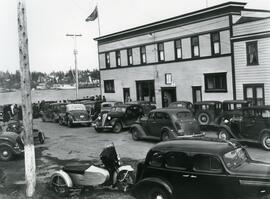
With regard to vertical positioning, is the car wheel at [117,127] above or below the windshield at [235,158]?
below

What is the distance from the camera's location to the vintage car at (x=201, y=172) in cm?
689

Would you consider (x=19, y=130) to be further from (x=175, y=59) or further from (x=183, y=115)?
(x=175, y=59)

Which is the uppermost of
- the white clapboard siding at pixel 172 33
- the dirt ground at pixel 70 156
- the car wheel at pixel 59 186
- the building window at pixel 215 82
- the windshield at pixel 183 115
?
the white clapboard siding at pixel 172 33

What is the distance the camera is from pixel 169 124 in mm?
16766

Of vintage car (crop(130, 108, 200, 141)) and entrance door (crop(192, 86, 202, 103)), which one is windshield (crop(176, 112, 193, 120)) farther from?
entrance door (crop(192, 86, 202, 103))

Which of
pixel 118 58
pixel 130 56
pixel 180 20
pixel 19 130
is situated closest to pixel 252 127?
pixel 19 130

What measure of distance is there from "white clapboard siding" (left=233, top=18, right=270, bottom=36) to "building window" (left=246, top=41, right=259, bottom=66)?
0.75m

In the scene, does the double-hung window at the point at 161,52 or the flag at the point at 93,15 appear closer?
the double-hung window at the point at 161,52

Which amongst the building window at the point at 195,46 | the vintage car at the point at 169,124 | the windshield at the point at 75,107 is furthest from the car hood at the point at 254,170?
the building window at the point at 195,46

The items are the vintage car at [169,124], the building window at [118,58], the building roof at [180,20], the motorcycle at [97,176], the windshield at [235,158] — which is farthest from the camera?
the building window at [118,58]

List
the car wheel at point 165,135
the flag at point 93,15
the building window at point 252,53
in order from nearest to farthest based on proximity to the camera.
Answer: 1. the car wheel at point 165,135
2. the building window at point 252,53
3. the flag at point 93,15

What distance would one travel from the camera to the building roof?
83.3 feet

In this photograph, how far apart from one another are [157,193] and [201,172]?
1.17m

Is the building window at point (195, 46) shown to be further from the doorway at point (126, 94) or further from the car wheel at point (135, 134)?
the car wheel at point (135, 134)
